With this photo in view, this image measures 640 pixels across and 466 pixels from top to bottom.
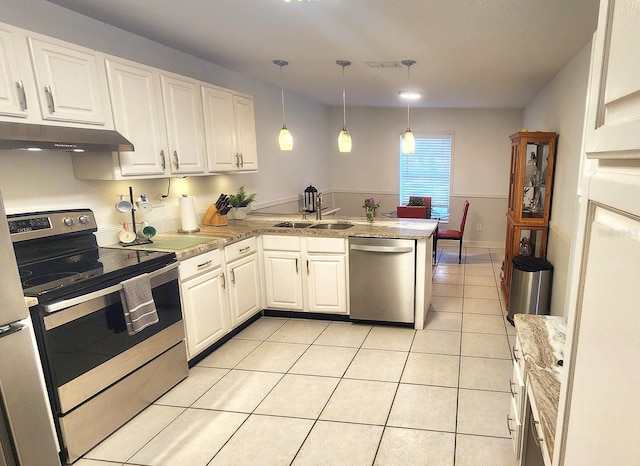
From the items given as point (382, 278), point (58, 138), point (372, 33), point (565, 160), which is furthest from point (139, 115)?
point (565, 160)

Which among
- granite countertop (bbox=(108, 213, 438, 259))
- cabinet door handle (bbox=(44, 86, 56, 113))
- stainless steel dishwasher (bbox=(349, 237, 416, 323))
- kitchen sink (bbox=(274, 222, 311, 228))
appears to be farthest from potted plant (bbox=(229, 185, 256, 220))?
cabinet door handle (bbox=(44, 86, 56, 113))

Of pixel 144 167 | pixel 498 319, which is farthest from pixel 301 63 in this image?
pixel 498 319

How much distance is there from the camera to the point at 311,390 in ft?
8.38

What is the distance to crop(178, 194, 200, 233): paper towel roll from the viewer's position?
330cm

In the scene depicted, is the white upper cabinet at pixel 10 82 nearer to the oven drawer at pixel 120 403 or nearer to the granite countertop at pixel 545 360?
the oven drawer at pixel 120 403

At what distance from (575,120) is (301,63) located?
92.1 inches

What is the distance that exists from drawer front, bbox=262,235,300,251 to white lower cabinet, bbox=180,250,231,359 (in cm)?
63

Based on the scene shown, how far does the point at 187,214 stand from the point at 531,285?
3.06 metres

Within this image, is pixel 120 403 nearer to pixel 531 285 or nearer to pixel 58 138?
pixel 58 138

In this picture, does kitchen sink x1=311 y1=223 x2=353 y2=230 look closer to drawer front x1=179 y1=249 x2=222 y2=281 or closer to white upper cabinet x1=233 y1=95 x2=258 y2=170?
white upper cabinet x1=233 y1=95 x2=258 y2=170

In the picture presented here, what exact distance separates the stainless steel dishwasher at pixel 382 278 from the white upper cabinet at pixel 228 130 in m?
1.38

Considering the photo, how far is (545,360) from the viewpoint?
56.9 inches

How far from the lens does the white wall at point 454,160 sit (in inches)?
251

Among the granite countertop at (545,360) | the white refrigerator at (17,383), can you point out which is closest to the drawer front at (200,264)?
the white refrigerator at (17,383)
